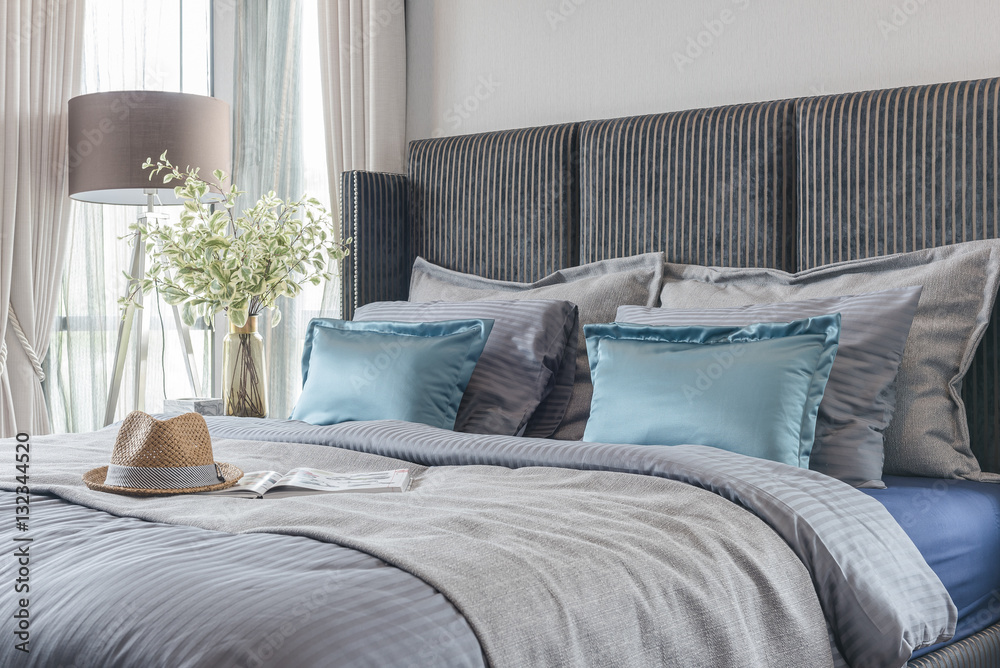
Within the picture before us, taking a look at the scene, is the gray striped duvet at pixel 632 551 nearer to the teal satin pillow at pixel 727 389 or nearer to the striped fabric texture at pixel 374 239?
the teal satin pillow at pixel 727 389

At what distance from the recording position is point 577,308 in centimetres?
254

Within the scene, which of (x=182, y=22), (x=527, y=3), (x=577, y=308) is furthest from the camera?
(x=182, y=22)

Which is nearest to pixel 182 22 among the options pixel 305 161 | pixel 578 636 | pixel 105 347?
pixel 305 161

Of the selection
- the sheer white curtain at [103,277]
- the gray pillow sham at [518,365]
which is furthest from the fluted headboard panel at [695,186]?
the sheer white curtain at [103,277]

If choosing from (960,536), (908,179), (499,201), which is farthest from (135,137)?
(960,536)

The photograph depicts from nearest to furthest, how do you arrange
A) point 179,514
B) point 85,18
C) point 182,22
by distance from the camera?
point 179,514
point 85,18
point 182,22

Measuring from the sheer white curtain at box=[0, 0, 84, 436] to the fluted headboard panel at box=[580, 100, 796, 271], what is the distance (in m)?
2.05

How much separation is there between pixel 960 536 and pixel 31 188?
128 inches

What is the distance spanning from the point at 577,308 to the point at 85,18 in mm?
2420

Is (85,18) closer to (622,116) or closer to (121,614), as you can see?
(622,116)

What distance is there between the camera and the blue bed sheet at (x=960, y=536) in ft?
5.28

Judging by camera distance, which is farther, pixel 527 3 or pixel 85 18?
pixel 85 18

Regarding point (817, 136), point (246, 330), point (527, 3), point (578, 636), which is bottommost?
point (578, 636)

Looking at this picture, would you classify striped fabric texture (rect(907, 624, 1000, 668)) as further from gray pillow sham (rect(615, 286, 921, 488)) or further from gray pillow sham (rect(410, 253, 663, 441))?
gray pillow sham (rect(410, 253, 663, 441))
